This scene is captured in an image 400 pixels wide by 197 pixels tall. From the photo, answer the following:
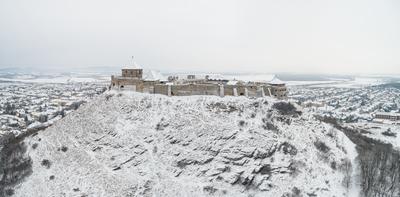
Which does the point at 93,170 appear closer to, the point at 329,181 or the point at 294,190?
the point at 294,190

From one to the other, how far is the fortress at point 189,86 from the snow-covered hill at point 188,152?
5.10 ft

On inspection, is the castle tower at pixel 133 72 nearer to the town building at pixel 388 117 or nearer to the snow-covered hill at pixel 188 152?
the snow-covered hill at pixel 188 152

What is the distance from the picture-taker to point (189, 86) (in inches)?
2377

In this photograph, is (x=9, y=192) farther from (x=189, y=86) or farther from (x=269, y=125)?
(x=269, y=125)

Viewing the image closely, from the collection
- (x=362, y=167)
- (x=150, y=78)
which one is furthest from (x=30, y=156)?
(x=362, y=167)

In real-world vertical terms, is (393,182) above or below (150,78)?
below

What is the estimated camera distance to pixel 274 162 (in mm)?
48781

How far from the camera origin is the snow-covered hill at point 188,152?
1863 inches

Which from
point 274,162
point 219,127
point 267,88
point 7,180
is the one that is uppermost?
point 267,88

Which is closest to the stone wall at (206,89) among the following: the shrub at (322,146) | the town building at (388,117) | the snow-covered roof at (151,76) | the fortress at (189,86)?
the fortress at (189,86)

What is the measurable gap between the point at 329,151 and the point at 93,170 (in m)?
32.0

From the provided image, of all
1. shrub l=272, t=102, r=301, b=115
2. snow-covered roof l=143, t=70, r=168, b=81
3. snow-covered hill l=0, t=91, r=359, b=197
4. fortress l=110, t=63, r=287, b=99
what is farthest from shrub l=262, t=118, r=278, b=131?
snow-covered roof l=143, t=70, r=168, b=81

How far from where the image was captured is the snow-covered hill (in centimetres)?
4731

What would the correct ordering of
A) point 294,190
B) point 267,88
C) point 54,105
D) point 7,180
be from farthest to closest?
point 54,105, point 267,88, point 7,180, point 294,190
